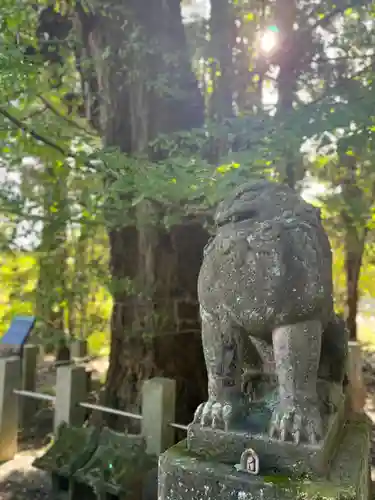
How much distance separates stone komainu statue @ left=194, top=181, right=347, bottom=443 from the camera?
172 cm

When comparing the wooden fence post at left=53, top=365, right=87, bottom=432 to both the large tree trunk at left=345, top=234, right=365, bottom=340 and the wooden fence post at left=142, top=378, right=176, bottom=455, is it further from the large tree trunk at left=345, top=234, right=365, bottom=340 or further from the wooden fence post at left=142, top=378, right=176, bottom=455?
the large tree trunk at left=345, top=234, right=365, bottom=340

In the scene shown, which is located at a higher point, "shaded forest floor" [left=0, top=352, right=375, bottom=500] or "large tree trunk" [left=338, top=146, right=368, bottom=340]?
"large tree trunk" [left=338, top=146, right=368, bottom=340]

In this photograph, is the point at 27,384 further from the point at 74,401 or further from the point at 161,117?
the point at 161,117

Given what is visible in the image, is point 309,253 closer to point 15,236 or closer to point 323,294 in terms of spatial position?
point 323,294

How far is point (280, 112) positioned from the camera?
3.65m

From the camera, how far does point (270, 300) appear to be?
173 centimetres

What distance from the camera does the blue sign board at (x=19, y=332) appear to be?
5.13 m

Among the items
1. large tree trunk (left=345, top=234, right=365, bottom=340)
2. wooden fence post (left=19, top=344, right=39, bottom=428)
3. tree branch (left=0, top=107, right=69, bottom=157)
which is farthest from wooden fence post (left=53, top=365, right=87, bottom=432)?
large tree trunk (left=345, top=234, right=365, bottom=340)

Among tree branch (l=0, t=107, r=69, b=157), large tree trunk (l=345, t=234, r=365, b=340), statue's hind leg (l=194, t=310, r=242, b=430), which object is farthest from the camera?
large tree trunk (l=345, t=234, r=365, b=340)

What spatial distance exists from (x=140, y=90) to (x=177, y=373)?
9.08 feet

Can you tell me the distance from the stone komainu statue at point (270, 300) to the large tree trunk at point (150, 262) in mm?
2718

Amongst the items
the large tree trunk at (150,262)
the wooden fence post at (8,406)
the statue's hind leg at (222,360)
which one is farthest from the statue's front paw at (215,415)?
the wooden fence post at (8,406)

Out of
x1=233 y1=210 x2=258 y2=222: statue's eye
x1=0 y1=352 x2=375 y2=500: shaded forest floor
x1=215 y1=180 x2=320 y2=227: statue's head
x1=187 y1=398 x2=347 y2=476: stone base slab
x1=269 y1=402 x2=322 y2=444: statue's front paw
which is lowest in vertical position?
x1=0 y1=352 x2=375 y2=500: shaded forest floor

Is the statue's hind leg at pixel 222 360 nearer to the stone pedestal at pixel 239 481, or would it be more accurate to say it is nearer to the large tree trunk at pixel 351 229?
the stone pedestal at pixel 239 481
